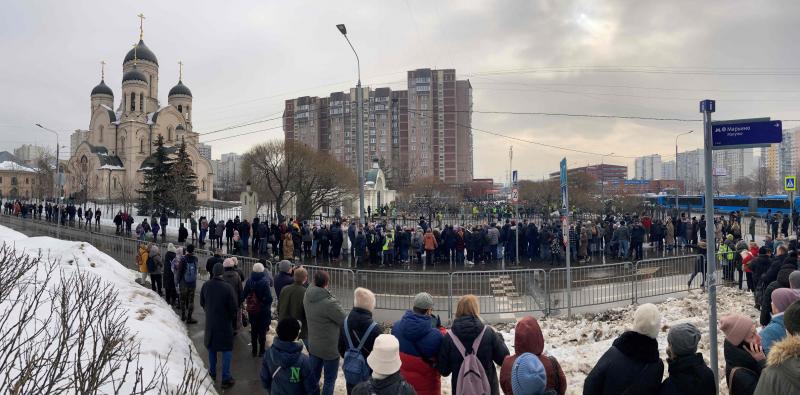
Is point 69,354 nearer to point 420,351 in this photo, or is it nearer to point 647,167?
point 420,351

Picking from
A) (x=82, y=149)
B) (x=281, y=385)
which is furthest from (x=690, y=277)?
(x=82, y=149)

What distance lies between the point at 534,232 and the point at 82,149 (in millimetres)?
62374

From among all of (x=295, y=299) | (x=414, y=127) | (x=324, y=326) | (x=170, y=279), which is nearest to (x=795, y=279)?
(x=324, y=326)

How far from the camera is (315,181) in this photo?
3475 cm

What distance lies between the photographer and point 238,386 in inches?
259

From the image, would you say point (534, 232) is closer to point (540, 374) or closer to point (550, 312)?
point (550, 312)

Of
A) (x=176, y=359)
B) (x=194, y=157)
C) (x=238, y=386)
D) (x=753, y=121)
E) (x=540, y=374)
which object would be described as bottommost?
(x=238, y=386)

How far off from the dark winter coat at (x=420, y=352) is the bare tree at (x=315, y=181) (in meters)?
28.6

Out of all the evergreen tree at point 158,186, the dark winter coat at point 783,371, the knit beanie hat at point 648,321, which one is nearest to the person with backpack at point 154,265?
the knit beanie hat at point 648,321

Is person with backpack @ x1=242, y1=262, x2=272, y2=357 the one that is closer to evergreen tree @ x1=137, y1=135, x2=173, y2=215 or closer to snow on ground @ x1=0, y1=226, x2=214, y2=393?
snow on ground @ x1=0, y1=226, x2=214, y2=393

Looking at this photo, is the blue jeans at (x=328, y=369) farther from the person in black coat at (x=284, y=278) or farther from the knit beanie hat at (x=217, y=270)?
the person in black coat at (x=284, y=278)

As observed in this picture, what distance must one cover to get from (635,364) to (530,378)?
37.0 inches

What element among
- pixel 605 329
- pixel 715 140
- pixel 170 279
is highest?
pixel 715 140

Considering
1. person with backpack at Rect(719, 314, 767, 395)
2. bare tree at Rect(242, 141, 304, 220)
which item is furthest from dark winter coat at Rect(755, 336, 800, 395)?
bare tree at Rect(242, 141, 304, 220)
